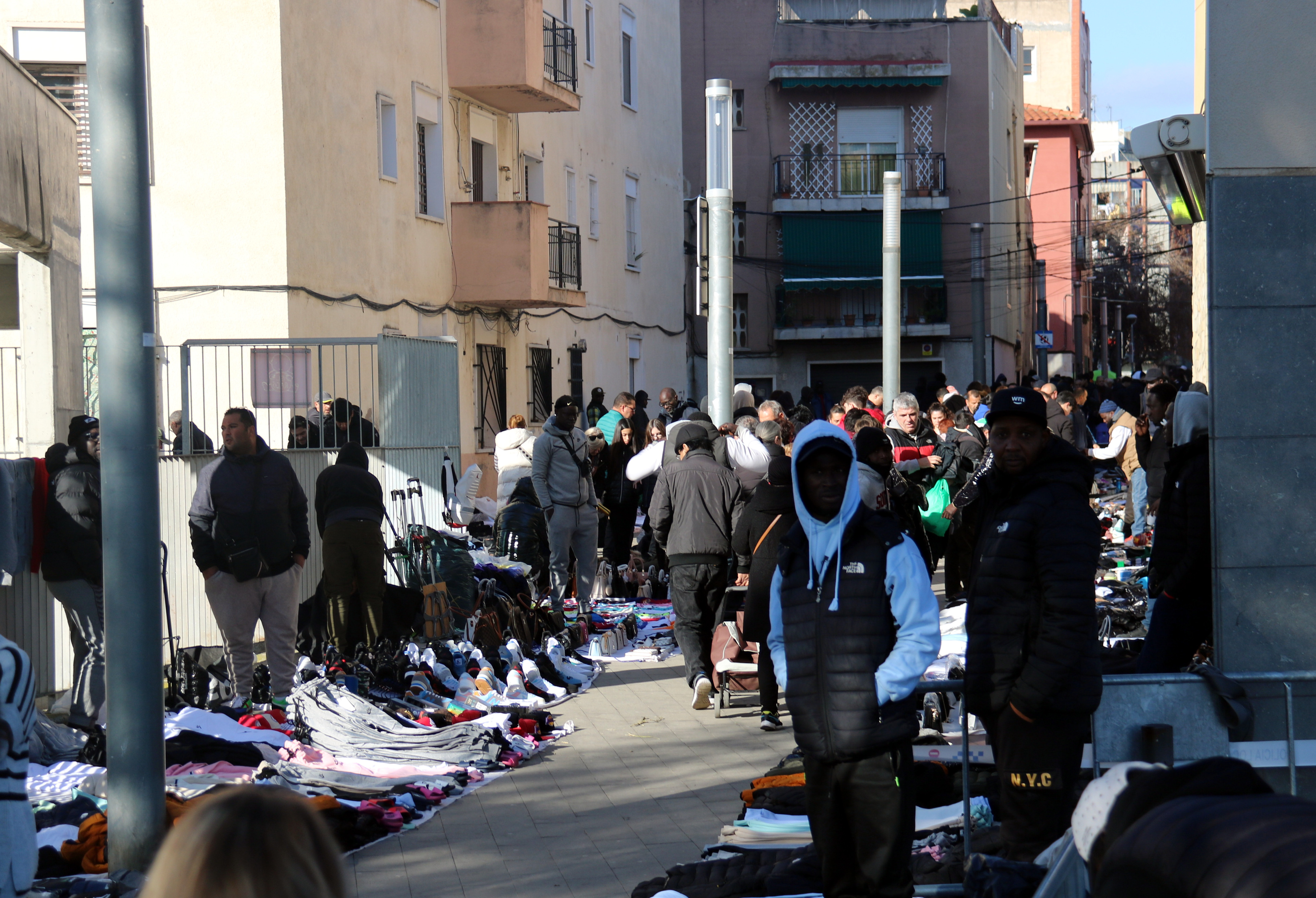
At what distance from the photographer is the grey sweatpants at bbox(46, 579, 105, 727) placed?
32.7ft

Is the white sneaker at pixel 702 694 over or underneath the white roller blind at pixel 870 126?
underneath

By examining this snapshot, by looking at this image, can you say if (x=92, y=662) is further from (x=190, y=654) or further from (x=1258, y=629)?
(x=1258, y=629)

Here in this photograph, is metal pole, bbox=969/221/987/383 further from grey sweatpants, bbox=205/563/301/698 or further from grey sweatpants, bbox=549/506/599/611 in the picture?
grey sweatpants, bbox=205/563/301/698

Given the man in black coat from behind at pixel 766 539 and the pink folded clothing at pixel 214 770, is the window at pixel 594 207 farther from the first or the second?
the pink folded clothing at pixel 214 770

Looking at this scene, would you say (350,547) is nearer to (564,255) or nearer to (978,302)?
(564,255)

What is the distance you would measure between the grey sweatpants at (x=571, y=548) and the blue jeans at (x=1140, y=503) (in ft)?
25.3

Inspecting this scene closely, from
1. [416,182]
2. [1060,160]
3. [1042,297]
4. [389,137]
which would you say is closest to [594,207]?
[416,182]

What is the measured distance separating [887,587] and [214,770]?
4.68 meters

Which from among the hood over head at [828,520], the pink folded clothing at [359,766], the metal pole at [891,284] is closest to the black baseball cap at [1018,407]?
the hood over head at [828,520]

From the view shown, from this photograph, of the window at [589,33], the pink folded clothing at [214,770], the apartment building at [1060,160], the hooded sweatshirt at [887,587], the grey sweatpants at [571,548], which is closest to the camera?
the hooded sweatshirt at [887,587]

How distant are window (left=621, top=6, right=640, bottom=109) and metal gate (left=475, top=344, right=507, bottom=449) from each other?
8274mm

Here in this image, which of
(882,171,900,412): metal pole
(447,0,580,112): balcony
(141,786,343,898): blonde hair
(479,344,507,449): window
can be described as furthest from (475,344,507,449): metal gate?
(141,786,343,898): blonde hair

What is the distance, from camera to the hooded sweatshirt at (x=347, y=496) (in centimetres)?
1136

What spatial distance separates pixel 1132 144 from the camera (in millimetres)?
7199
